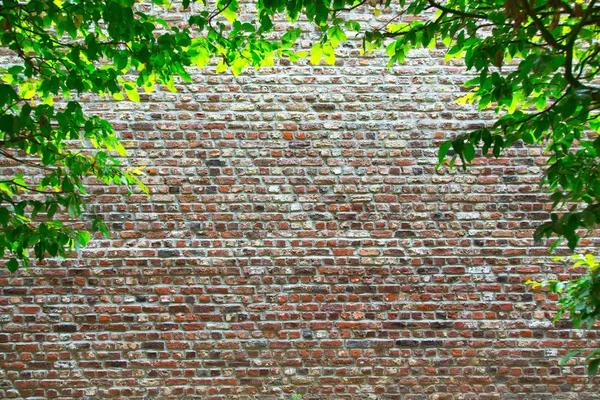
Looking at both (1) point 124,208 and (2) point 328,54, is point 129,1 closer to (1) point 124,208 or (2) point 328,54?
(2) point 328,54

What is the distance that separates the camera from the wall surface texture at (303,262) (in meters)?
3.25

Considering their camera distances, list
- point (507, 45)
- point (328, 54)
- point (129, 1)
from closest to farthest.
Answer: point (507, 45) < point (129, 1) < point (328, 54)

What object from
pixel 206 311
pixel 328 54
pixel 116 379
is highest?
pixel 328 54

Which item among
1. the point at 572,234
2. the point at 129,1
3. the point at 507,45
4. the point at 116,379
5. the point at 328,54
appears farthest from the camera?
the point at 116,379

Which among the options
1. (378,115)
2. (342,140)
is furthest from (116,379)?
(378,115)

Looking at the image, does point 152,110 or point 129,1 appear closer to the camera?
point 129,1

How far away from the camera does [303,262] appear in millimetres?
3268

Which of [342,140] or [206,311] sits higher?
[342,140]

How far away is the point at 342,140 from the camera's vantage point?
10.8 feet

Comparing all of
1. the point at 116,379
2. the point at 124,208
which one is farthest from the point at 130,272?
the point at 116,379

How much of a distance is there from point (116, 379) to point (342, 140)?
6.57 ft

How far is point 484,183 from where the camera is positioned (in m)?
3.28

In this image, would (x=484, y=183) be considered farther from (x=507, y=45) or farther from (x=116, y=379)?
(x=116, y=379)

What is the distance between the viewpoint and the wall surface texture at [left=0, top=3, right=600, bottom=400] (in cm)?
325
